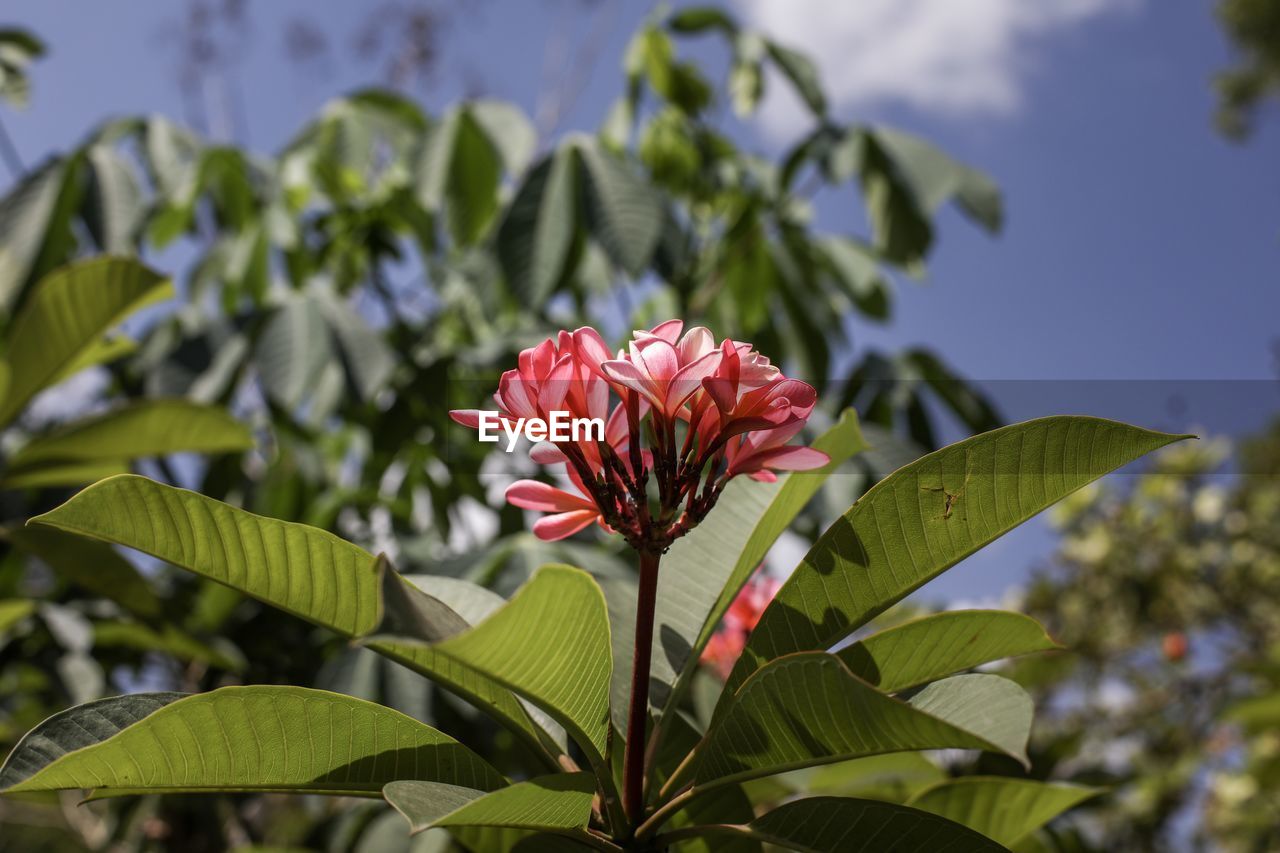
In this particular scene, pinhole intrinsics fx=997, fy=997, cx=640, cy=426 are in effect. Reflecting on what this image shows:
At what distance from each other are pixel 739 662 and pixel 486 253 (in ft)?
4.59

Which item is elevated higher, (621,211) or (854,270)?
(854,270)

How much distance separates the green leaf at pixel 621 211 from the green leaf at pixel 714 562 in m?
0.84

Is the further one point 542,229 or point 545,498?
point 542,229

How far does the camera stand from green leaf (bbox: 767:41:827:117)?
176 centimetres

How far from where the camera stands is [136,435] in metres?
1.20

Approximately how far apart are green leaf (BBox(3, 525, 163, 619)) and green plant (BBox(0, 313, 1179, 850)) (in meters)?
0.71

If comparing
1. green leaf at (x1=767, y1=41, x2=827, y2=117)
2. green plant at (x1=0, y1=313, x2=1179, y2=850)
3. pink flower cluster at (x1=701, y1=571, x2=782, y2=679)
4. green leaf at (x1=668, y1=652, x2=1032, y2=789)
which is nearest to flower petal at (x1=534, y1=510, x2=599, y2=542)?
green plant at (x1=0, y1=313, x2=1179, y2=850)

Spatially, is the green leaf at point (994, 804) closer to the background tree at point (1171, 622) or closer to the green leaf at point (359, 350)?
the green leaf at point (359, 350)

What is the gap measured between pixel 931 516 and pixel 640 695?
15cm

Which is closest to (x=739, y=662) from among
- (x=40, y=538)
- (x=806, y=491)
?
(x=806, y=491)

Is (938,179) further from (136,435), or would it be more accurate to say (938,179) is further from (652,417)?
(652,417)

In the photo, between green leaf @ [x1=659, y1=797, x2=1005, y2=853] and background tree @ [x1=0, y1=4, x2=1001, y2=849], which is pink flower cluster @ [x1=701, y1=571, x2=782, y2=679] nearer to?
background tree @ [x1=0, y1=4, x2=1001, y2=849]

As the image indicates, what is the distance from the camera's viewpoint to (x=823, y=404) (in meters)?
1.39

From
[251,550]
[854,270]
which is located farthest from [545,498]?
[854,270]
